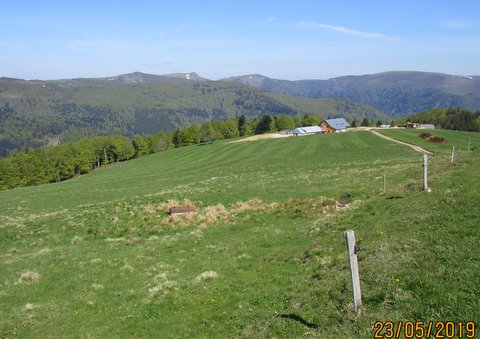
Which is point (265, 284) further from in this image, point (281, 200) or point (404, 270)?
point (281, 200)

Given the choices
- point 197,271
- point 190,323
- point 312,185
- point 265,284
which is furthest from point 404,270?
point 312,185

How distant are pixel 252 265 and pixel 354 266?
9.39m

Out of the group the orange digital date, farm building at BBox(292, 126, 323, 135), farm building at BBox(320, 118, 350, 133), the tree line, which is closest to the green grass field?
the orange digital date

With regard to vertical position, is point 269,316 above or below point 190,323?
above

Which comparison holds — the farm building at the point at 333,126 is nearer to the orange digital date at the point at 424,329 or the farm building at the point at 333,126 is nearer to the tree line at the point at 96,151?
the tree line at the point at 96,151

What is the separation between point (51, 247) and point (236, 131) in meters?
161

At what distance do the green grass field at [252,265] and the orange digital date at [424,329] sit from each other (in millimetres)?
233

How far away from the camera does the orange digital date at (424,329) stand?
9.11 m

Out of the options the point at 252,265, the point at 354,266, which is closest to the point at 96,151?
the point at 252,265

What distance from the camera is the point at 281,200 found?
119 feet

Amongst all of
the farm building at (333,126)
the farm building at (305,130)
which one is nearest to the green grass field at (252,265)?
the farm building at (305,130)

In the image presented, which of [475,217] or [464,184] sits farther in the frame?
[464,184]

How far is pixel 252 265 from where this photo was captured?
19.8 m

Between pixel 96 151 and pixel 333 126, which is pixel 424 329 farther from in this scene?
pixel 333 126
